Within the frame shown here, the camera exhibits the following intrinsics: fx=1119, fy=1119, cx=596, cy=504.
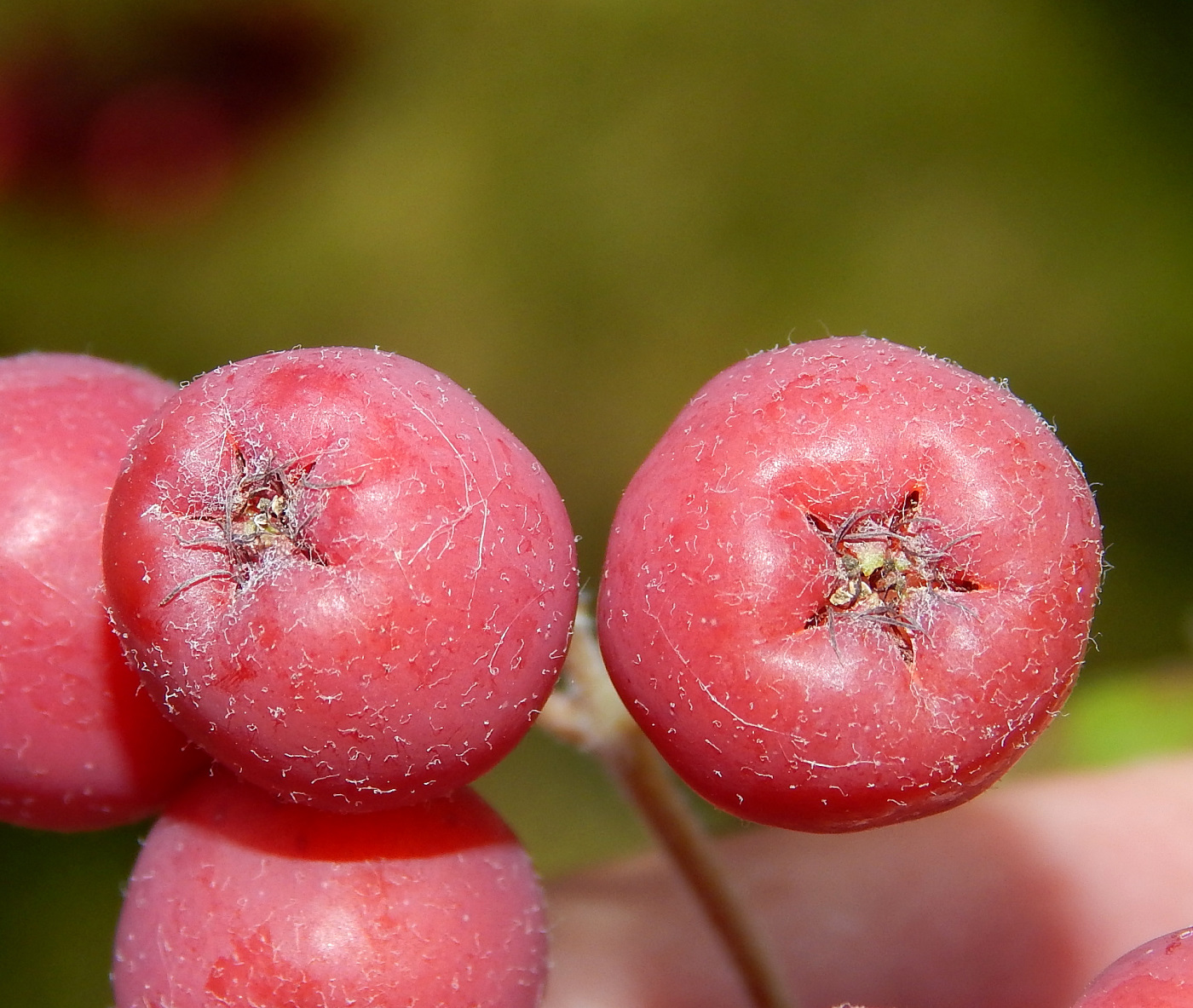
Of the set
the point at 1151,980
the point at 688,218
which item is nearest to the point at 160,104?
the point at 688,218

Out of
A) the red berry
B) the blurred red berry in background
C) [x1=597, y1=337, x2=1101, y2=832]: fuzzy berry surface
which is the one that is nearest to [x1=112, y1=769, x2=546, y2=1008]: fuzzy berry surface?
[x1=597, y1=337, x2=1101, y2=832]: fuzzy berry surface

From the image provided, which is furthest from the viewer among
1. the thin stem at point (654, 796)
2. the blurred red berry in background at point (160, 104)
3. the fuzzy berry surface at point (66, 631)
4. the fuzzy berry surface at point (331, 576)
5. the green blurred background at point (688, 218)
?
the green blurred background at point (688, 218)

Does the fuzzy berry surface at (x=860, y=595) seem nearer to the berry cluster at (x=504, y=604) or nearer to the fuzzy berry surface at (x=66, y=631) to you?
the berry cluster at (x=504, y=604)

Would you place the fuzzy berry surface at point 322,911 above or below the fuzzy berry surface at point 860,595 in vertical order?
below

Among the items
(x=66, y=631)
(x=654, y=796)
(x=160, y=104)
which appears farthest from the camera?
(x=160, y=104)

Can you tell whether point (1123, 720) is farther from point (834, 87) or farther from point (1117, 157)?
Answer: point (834, 87)

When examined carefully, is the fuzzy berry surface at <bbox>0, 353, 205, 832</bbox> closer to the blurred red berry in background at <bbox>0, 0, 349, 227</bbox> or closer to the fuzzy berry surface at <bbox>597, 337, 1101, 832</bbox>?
the fuzzy berry surface at <bbox>597, 337, 1101, 832</bbox>

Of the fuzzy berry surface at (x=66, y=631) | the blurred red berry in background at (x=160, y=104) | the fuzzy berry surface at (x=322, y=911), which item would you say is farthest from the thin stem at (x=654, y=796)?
the blurred red berry in background at (x=160, y=104)

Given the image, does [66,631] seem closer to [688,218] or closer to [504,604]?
[504,604]
